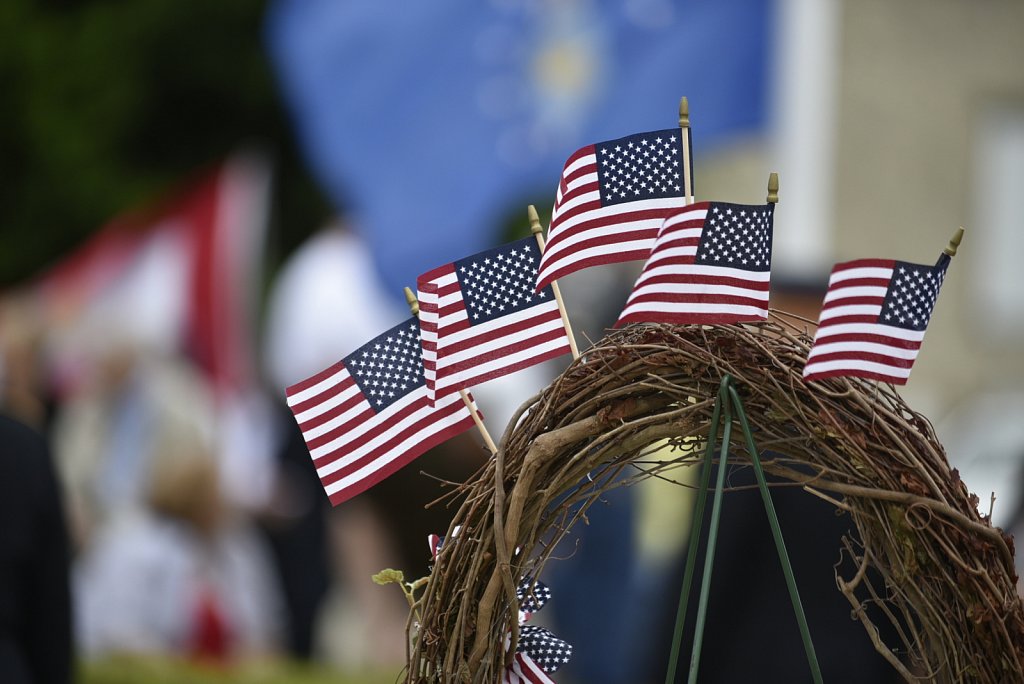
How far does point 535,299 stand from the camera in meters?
2.54

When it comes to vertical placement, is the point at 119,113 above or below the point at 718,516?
below

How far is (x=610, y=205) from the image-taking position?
2488mm

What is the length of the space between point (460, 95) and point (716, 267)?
781 cm

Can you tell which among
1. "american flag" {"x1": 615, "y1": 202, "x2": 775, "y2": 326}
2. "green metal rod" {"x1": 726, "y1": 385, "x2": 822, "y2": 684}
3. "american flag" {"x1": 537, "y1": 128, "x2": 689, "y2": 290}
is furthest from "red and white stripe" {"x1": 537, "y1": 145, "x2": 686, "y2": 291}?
"green metal rod" {"x1": 726, "y1": 385, "x2": 822, "y2": 684}

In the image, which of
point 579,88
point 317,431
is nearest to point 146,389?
point 579,88

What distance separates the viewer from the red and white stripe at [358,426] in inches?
103

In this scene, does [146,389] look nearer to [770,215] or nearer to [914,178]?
[770,215]

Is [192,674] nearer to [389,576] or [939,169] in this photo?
[389,576]

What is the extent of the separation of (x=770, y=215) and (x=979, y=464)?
4.77m

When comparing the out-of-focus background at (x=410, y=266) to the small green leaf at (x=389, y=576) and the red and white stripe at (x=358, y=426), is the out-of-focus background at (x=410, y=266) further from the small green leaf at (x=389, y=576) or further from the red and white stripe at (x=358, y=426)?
the small green leaf at (x=389, y=576)

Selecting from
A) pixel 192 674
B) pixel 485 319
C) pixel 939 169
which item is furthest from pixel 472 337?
pixel 939 169

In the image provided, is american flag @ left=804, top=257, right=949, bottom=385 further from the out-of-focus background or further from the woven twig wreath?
the out-of-focus background

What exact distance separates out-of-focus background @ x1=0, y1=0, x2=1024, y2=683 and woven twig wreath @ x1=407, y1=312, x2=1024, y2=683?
6.43 ft

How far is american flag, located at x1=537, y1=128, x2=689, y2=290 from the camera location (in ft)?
8.04
